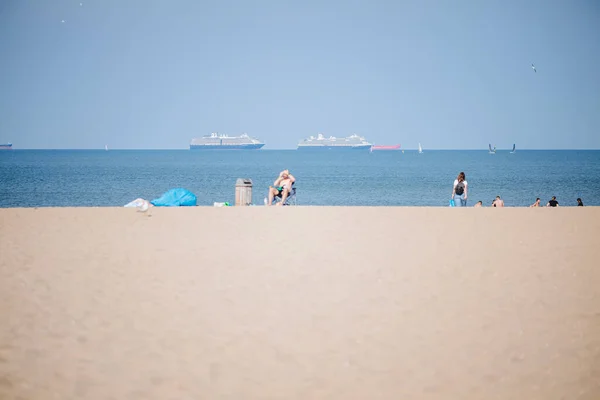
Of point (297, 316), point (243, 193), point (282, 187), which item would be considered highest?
point (282, 187)

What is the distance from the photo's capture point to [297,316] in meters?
5.86

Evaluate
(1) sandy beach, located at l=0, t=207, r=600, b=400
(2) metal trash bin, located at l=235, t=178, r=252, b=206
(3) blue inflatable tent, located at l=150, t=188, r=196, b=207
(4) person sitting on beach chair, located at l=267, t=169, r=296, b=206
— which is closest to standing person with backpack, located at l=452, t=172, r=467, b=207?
(4) person sitting on beach chair, located at l=267, t=169, r=296, b=206

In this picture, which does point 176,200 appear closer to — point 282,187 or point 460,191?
point 282,187

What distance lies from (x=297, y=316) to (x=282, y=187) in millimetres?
11738

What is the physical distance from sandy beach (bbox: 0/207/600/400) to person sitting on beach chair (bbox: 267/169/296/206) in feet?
19.3

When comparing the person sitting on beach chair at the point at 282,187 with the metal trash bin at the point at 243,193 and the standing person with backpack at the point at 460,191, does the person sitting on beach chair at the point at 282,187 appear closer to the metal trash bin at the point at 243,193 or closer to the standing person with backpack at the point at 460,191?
the metal trash bin at the point at 243,193

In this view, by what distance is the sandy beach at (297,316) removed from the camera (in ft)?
14.1

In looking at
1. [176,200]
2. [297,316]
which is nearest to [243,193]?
[176,200]

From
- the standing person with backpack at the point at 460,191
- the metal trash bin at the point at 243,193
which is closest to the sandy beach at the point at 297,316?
the metal trash bin at the point at 243,193

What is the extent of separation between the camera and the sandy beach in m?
4.29

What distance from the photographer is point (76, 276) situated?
7461 mm

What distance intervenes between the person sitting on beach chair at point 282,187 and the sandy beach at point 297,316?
5876 millimetres

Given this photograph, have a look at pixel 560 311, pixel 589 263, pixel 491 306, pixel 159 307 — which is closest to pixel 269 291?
pixel 159 307

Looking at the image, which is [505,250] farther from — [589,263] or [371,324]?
[371,324]
